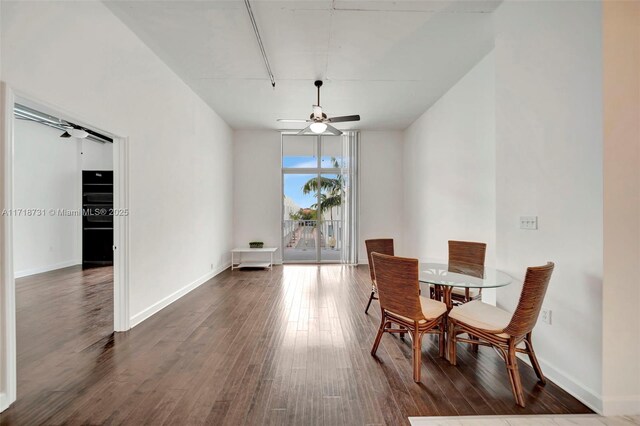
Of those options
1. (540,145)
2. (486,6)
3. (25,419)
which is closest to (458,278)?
(540,145)

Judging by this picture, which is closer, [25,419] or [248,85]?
[25,419]

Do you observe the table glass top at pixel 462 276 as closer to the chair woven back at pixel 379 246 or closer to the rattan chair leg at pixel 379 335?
the rattan chair leg at pixel 379 335

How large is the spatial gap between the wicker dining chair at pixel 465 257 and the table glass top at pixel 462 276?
10 centimetres

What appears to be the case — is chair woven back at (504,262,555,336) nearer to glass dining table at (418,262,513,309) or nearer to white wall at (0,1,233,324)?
glass dining table at (418,262,513,309)

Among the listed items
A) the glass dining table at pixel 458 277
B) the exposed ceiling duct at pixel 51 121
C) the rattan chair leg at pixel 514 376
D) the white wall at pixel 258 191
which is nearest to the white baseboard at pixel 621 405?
the rattan chair leg at pixel 514 376

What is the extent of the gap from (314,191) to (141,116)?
432 cm

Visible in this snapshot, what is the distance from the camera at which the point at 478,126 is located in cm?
365

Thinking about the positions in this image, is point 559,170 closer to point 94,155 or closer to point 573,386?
point 573,386

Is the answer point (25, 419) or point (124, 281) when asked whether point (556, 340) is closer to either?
point (25, 419)

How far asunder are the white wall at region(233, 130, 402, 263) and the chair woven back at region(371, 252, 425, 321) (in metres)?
4.62

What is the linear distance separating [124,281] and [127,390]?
1327 mm

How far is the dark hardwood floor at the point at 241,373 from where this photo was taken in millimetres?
1773

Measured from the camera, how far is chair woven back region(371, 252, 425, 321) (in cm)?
209

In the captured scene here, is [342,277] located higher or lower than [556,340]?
lower
